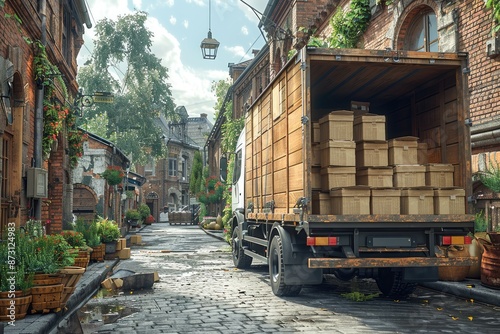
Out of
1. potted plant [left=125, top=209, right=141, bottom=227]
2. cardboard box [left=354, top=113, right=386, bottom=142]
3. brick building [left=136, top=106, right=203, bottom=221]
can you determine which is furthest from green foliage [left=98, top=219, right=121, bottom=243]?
brick building [left=136, top=106, right=203, bottom=221]

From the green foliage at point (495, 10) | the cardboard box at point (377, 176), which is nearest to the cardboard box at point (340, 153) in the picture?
the cardboard box at point (377, 176)

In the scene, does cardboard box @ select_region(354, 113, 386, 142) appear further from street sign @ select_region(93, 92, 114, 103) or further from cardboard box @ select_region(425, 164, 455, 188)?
street sign @ select_region(93, 92, 114, 103)

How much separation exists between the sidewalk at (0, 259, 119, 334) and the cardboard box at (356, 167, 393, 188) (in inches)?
165

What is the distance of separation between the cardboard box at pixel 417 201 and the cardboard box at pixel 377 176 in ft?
0.83

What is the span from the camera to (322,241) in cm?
681

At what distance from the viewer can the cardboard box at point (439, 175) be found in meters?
7.39

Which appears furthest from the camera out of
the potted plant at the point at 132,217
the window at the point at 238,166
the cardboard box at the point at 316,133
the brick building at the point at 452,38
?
the potted plant at the point at 132,217

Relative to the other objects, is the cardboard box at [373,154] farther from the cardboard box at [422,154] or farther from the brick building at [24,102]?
the brick building at [24,102]

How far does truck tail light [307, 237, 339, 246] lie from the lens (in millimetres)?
6770

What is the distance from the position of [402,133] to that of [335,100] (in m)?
1.28

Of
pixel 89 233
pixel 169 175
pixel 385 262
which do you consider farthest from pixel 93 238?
pixel 169 175

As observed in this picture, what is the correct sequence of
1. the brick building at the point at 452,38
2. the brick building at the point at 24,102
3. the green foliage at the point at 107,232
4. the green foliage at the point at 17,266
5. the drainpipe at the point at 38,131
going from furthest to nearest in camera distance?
the green foliage at the point at 107,232, the drainpipe at the point at 38,131, the brick building at the point at 452,38, the brick building at the point at 24,102, the green foliage at the point at 17,266

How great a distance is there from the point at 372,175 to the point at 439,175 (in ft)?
3.19

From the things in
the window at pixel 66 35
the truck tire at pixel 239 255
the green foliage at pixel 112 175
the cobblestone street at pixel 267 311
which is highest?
the window at pixel 66 35
